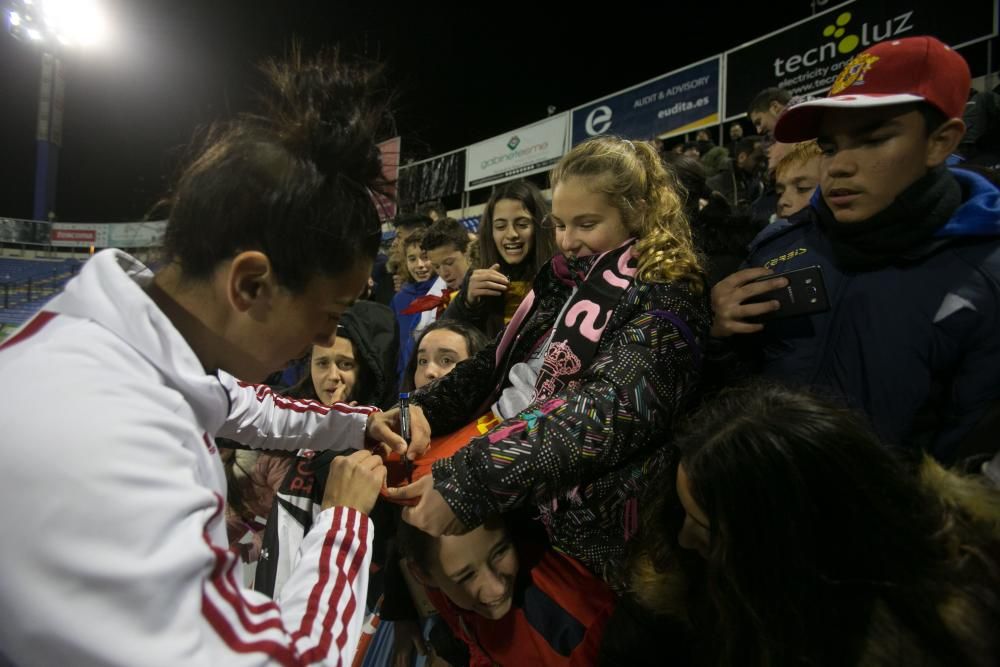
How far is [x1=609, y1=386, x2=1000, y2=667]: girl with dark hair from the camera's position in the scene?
2.60ft

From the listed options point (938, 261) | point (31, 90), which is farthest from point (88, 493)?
point (31, 90)

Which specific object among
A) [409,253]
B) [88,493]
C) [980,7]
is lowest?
[88,493]

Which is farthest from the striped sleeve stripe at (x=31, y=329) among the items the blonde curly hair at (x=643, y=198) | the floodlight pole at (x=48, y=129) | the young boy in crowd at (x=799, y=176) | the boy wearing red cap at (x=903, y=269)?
the floodlight pole at (x=48, y=129)

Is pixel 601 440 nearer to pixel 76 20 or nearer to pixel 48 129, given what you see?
pixel 76 20

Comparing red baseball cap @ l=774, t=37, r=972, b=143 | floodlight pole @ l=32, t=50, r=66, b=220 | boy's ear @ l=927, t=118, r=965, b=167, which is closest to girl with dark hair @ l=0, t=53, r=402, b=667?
red baseball cap @ l=774, t=37, r=972, b=143

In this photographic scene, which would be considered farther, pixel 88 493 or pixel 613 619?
pixel 613 619

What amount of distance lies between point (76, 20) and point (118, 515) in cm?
1849

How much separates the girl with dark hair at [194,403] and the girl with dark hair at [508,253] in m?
1.18

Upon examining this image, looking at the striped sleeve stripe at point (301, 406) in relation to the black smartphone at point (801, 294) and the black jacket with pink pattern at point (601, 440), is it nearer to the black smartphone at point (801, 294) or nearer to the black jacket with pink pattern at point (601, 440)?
the black jacket with pink pattern at point (601, 440)

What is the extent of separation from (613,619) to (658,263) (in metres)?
0.75

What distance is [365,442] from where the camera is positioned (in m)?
1.48

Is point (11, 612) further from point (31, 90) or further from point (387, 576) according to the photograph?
point (31, 90)

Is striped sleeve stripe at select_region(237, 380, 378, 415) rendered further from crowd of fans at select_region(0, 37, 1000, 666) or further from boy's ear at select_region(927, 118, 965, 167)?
boy's ear at select_region(927, 118, 965, 167)

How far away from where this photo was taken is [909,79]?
3.41ft
